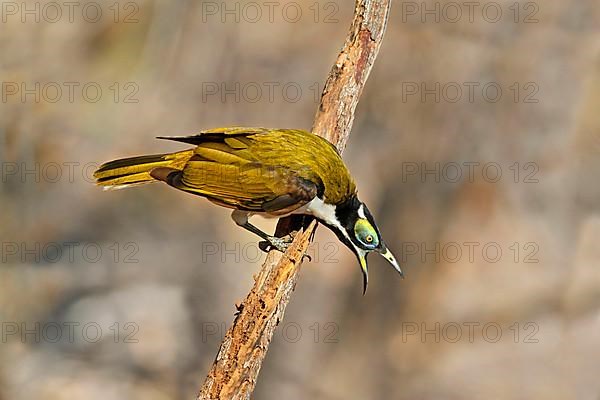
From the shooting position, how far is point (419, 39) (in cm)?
621

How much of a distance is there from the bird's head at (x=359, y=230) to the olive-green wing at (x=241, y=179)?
7.8 inches

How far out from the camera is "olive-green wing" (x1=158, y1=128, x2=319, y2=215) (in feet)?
10.9

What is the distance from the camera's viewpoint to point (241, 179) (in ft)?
11.1

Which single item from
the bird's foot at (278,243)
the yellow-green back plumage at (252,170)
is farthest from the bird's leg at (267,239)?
the yellow-green back plumage at (252,170)

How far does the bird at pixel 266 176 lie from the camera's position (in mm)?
3334

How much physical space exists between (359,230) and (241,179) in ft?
1.61

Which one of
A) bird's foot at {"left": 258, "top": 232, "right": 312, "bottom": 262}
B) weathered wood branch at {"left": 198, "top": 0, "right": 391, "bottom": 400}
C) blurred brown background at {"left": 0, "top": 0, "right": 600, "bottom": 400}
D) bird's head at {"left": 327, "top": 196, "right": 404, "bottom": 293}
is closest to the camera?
weathered wood branch at {"left": 198, "top": 0, "right": 391, "bottom": 400}

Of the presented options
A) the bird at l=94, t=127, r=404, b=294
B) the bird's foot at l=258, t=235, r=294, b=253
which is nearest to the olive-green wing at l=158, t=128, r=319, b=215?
the bird at l=94, t=127, r=404, b=294

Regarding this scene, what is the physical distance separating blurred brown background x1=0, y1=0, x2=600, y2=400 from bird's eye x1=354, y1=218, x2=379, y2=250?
2537 millimetres

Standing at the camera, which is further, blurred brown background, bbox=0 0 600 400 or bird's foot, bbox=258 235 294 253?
blurred brown background, bbox=0 0 600 400

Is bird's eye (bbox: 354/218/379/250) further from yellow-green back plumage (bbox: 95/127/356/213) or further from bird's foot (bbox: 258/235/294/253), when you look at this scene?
bird's foot (bbox: 258/235/294/253)

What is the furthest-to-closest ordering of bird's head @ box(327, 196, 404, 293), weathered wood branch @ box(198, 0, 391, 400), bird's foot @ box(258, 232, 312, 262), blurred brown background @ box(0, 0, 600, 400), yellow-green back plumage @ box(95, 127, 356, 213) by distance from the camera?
blurred brown background @ box(0, 0, 600, 400)
bird's head @ box(327, 196, 404, 293)
yellow-green back plumage @ box(95, 127, 356, 213)
bird's foot @ box(258, 232, 312, 262)
weathered wood branch @ box(198, 0, 391, 400)

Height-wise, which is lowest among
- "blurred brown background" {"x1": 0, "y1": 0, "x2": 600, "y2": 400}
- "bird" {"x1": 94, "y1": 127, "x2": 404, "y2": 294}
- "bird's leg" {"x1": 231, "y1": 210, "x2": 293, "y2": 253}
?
"blurred brown background" {"x1": 0, "y1": 0, "x2": 600, "y2": 400}

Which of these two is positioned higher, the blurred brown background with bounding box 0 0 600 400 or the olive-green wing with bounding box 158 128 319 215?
the olive-green wing with bounding box 158 128 319 215
